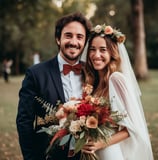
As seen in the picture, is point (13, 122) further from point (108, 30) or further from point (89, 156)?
point (89, 156)

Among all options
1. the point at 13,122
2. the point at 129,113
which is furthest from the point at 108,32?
the point at 13,122

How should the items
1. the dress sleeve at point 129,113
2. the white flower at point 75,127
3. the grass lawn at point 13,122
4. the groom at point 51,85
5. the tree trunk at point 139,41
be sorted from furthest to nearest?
the tree trunk at point 139,41 < the grass lawn at point 13,122 < the groom at point 51,85 < the dress sleeve at point 129,113 < the white flower at point 75,127

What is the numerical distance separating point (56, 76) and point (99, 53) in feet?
1.71

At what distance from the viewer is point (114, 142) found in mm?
4020

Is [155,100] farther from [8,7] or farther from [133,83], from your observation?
[8,7]

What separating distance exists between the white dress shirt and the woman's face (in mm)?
247

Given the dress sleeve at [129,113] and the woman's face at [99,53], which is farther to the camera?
the woman's face at [99,53]

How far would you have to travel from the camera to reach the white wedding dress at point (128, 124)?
4043 mm

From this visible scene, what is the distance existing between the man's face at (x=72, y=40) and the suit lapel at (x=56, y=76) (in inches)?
6.3

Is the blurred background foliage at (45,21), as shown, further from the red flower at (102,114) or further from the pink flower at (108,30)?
the red flower at (102,114)

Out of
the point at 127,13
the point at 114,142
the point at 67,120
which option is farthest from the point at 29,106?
the point at 127,13

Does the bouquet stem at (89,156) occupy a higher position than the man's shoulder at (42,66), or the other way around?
the man's shoulder at (42,66)

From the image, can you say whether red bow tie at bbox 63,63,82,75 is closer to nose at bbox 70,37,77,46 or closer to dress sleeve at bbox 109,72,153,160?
nose at bbox 70,37,77,46

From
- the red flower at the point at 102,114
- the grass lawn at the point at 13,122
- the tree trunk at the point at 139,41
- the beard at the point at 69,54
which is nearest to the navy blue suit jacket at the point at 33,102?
the beard at the point at 69,54
